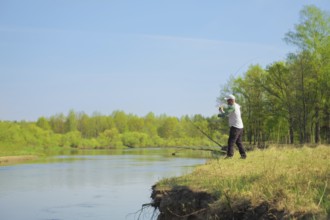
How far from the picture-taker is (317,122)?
36.6 metres

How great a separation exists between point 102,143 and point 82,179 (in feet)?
263

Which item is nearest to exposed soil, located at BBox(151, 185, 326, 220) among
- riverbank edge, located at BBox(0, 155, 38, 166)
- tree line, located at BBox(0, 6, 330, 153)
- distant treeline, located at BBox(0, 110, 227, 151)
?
tree line, located at BBox(0, 6, 330, 153)

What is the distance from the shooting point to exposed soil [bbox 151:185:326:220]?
6110mm

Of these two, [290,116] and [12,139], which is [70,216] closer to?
[290,116]

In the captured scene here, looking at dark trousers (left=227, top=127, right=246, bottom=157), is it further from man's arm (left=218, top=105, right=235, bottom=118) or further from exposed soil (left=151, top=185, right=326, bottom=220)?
exposed soil (left=151, top=185, right=326, bottom=220)

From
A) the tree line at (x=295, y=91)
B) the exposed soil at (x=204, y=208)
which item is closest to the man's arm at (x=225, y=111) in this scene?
the exposed soil at (x=204, y=208)

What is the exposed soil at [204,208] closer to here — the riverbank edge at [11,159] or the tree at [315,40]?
the tree at [315,40]

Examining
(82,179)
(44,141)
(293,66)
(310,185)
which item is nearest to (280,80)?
(293,66)

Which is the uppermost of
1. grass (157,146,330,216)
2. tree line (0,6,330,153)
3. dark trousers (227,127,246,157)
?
tree line (0,6,330,153)

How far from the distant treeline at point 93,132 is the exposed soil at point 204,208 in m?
61.2

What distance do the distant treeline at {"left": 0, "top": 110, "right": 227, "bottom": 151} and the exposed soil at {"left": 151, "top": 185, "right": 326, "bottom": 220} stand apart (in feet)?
201

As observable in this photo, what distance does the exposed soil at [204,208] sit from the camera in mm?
6110

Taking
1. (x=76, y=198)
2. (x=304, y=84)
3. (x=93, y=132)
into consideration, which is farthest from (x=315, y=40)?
(x=93, y=132)

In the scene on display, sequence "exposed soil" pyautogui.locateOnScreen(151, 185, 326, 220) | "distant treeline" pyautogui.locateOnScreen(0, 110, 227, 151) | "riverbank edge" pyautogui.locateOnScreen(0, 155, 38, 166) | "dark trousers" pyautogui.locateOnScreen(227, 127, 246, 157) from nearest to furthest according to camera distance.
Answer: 1. "exposed soil" pyautogui.locateOnScreen(151, 185, 326, 220)
2. "dark trousers" pyautogui.locateOnScreen(227, 127, 246, 157)
3. "riverbank edge" pyautogui.locateOnScreen(0, 155, 38, 166)
4. "distant treeline" pyautogui.locateOnScreen(0, 110, 227, 151)
